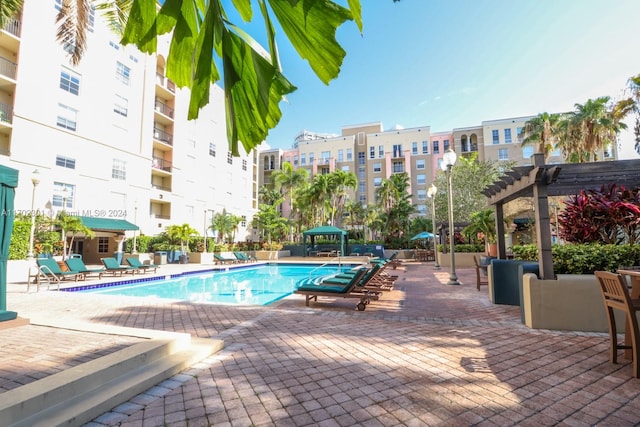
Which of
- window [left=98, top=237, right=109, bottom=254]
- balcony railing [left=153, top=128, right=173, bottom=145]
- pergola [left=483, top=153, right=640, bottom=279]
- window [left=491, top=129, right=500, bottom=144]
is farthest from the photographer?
window [left=491, top=129, right=500, bottom=144]

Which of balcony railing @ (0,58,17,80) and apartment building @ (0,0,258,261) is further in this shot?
apartment building @ (0,0,258,261)

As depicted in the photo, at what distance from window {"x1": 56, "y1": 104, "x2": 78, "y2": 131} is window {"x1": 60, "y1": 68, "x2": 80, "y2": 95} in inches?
45.4

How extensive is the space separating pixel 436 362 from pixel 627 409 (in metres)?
1.54

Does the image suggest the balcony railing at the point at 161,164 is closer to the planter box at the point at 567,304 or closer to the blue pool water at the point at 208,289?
the blue pool water at the point at 208,289

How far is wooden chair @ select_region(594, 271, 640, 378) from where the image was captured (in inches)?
122

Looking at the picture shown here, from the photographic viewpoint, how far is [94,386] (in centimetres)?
274

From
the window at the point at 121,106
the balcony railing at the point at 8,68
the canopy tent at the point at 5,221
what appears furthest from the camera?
the window at the point at 121,106

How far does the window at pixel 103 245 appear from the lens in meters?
23.2

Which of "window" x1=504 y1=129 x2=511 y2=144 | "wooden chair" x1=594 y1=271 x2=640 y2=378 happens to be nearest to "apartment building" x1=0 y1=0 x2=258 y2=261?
"wooden chair" x1=594 y1=271 x2=640 y2=378

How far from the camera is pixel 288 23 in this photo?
2.69 feet

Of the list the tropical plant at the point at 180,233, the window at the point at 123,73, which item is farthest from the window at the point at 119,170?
the window at the point at 123,73

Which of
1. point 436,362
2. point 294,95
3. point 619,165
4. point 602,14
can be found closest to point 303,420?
point 436,362

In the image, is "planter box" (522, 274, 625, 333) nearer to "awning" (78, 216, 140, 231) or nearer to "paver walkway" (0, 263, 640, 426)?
"paver walkway" (0, 263, 640, 426)

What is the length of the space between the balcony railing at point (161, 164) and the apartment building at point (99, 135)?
0.29 feet
